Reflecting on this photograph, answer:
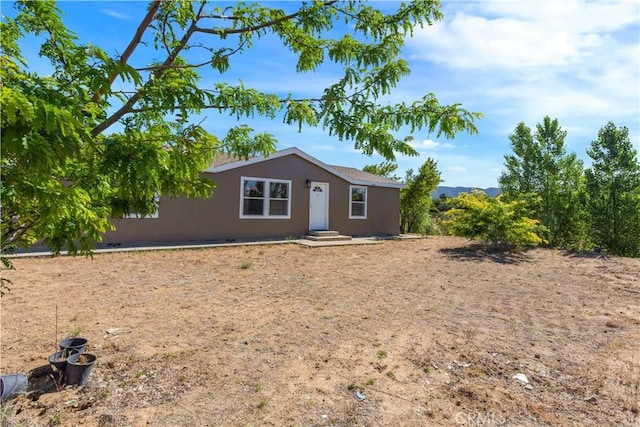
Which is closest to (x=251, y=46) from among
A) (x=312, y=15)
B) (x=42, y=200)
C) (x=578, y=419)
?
(x=312, y=15)

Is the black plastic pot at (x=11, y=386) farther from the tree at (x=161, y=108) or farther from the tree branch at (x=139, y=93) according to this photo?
the tree branch at (x=139, y=93)

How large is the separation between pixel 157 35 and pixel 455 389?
11.7 feet

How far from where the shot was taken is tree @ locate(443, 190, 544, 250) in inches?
437

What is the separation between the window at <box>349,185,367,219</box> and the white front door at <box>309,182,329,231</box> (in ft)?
4.29

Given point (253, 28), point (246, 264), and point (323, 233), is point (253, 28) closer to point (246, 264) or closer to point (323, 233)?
point (246, 264)

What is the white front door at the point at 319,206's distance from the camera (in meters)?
14.8

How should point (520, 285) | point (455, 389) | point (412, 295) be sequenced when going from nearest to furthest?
point (455, 389) → point (412, 295) → point (520, 285)

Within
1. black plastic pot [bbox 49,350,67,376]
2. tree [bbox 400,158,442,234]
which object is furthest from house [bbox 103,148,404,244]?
black plastic pot [bbox 49,350,67,376]

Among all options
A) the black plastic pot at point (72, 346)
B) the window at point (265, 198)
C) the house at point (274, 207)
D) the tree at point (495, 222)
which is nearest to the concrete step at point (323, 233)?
the house at point (274, 207)

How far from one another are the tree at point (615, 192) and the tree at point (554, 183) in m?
0.77

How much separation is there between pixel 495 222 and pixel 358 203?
615cm

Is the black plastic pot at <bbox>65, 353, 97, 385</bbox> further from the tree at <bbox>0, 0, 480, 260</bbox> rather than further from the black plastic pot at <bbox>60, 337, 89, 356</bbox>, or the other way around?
the tree at <bbox>0, 0, 480, 260</bbox>

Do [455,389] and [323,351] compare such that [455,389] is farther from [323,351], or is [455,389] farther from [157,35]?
[157,35]

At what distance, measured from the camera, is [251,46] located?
282cm
